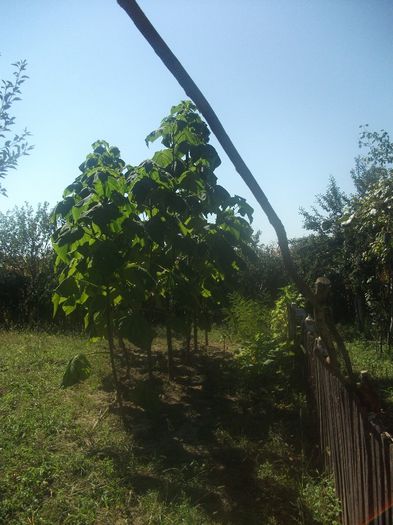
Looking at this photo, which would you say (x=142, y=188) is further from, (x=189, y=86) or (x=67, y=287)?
(x=189, y=86)

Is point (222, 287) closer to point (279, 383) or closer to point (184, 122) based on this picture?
point (279, 383)

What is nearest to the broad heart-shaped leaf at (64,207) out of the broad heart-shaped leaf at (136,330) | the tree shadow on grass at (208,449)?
the broad heart-shaped leaf at (136,330)

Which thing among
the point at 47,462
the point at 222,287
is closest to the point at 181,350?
the point at 222,287

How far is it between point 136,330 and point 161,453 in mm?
1121

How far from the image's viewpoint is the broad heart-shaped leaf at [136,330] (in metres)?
4.38

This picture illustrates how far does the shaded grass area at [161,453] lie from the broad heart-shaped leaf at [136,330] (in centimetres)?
72

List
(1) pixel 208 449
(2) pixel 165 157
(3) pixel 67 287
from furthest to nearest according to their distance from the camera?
(2) pixel 165 157 → (3) pixel 67 287 → (1) pixel 208 449

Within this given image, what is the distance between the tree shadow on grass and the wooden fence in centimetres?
51

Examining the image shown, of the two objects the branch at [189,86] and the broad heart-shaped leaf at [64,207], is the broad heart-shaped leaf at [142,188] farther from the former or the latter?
the branch at [189,86]

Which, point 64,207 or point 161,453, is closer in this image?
point 161,453

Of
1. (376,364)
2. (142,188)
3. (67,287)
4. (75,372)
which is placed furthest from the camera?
(376,364)

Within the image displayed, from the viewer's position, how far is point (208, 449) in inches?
162

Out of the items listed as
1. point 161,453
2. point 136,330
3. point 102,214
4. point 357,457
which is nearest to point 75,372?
point 136,330

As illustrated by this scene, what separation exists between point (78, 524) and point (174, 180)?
129 inches
